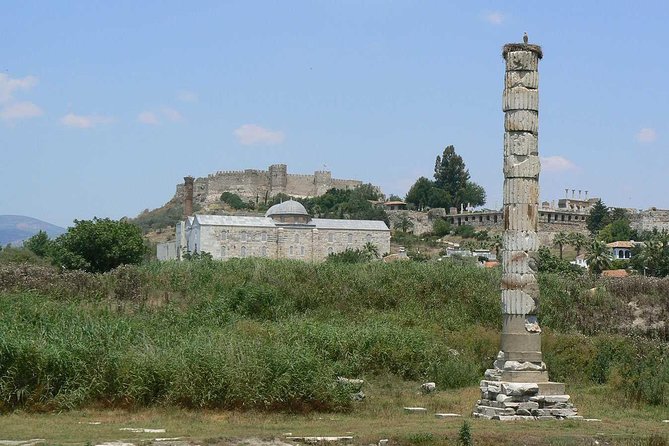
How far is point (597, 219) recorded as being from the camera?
94.4 m

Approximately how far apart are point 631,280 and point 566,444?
23701 mm

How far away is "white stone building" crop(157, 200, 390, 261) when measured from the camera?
68750 millimetres

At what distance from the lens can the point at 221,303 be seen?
28.6 m

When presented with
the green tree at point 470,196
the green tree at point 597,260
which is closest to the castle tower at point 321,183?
the green tree at point 470,196

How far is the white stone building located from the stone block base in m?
52.7

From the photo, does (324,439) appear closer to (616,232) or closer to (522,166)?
(522,166)

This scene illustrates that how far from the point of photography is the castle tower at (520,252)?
16.2 meters

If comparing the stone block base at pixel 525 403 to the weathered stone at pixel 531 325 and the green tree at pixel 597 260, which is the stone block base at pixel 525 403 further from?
the green tree at pixel 597 260

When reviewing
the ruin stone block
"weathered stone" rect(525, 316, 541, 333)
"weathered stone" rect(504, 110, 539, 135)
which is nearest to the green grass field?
"weathered stone" rect(525, 316, 541, 333)

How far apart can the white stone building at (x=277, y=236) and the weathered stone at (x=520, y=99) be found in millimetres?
52012

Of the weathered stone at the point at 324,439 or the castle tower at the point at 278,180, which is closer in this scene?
the weathered stone at the point at 324,439

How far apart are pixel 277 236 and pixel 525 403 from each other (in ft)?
184

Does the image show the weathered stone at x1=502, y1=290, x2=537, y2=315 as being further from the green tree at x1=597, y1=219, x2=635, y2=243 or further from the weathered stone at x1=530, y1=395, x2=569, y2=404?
the green tree at x1=597, y1=219, x2=635, y2=243

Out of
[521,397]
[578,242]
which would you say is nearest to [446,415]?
[521,397]
